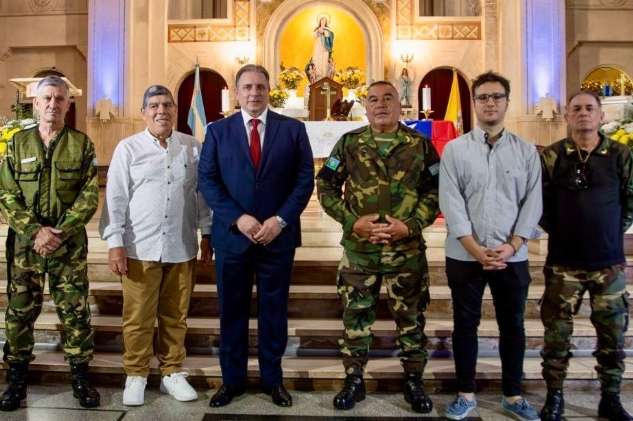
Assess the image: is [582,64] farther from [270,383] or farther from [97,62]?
[270,383]

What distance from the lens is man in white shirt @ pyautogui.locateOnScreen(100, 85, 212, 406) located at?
2.95 meters

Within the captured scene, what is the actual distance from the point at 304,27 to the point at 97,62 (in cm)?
473

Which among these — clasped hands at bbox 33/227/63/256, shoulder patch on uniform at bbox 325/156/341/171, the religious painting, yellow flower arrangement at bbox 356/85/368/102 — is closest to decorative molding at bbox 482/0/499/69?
the religious painting

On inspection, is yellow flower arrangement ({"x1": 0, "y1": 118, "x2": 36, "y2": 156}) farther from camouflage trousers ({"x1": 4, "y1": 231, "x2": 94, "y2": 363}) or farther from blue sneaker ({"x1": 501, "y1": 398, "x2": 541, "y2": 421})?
blue sneaker ({"x1": 501, "y1": 398, "x2": 541, "y2": 421})

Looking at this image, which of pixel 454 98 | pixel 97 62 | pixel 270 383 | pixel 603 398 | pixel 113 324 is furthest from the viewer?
pixel 97 62

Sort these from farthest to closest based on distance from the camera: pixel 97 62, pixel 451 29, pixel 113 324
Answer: pixel 451 29
pixel 97 62
pixel 113 324

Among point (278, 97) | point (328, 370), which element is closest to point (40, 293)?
point (328, 370)

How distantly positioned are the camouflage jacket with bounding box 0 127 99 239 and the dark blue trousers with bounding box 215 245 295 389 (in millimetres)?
760

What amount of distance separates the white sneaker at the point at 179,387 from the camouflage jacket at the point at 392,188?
3.78ft

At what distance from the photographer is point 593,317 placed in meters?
2.73

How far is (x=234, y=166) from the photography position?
113 inches

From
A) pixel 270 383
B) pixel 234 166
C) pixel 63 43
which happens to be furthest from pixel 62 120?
pixel 63 43

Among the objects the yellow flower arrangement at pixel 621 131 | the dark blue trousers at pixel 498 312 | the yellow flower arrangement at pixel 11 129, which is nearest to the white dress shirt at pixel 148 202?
the dark blue trousers at pixel 498 312

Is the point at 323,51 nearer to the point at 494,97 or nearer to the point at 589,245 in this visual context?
the point at 494,97
